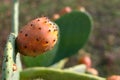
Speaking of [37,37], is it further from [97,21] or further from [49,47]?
[97,21]

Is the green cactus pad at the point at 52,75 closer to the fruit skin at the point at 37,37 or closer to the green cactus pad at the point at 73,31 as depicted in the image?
the fruit skin at the point at 37,37

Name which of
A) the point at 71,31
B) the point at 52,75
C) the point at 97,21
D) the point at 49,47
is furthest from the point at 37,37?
the point at 97,21

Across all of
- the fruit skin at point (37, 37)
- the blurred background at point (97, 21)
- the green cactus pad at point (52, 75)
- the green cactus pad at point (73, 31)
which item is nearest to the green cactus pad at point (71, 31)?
the green cactus pad at point (73, 31)

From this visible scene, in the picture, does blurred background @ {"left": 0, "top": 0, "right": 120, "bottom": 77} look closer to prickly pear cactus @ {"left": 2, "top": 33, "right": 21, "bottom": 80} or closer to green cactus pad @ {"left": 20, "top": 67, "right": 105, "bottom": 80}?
green cactus pad @ {"left": 20, "top": 67, "right": 105, "bottom": 80}

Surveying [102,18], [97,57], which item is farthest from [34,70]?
[102,18]

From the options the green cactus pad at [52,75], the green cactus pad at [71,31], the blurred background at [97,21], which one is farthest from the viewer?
the blurred background at [97,21]

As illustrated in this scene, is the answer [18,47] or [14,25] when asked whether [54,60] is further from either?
[18,47]
